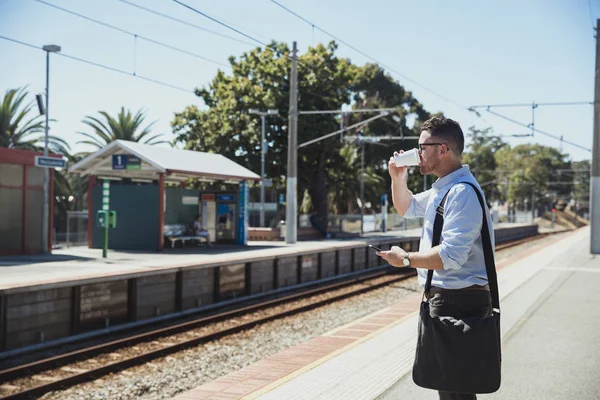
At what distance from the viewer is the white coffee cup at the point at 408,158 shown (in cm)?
363

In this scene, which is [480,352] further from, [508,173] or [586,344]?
[508,173]

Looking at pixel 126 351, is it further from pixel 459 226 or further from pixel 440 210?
pixel 459 226

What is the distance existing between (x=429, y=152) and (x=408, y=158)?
187 millimetres

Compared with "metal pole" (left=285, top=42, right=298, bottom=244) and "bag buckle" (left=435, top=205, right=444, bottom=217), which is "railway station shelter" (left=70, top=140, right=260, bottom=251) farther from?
"bag buckle" (left=435, top=205, right=444, bottom=217)

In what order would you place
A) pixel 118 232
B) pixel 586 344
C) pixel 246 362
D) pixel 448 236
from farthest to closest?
pixel 118 232 → pixel 246 362 → pixel 586 344 → pixel 448 236

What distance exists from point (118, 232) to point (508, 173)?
91369 mm

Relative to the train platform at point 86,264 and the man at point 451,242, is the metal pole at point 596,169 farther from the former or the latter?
the man at point 451,242

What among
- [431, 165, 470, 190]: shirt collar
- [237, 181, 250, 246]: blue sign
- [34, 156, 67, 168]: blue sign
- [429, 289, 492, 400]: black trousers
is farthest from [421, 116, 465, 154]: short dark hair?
[237, 181, 250, 246]: blue sign

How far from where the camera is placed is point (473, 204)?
10.8 feet

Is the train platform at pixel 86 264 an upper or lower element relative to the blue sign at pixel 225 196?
lower

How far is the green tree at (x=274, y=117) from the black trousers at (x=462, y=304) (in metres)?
Answer: 35.1

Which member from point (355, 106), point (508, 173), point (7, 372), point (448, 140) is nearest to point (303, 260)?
point (7, 372)

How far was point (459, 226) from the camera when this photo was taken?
10.7ft

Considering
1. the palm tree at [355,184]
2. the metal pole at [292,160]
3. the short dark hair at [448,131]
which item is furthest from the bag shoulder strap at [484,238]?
the palm tree at [355,184]
